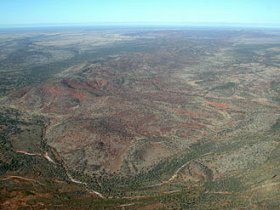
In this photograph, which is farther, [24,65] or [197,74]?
[24,65]

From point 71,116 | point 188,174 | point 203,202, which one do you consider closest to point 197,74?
point 71,116

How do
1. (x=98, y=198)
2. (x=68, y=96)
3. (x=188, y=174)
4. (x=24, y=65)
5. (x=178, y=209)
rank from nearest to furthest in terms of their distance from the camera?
1. (x=178, y=209)
2. (x=98, y=198)
3. (x=188, y=174)
4. (x=68, y=96)
5. (x=24, y=65)

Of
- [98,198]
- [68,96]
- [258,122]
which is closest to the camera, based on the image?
[98,198]

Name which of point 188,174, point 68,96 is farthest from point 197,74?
point 188,174

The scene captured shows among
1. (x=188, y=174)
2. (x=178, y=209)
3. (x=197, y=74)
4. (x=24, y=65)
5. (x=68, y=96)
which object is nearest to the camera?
(x=178, y=209)

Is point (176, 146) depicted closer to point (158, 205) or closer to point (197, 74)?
point (158, 205)

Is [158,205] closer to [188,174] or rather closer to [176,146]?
[188,174]
